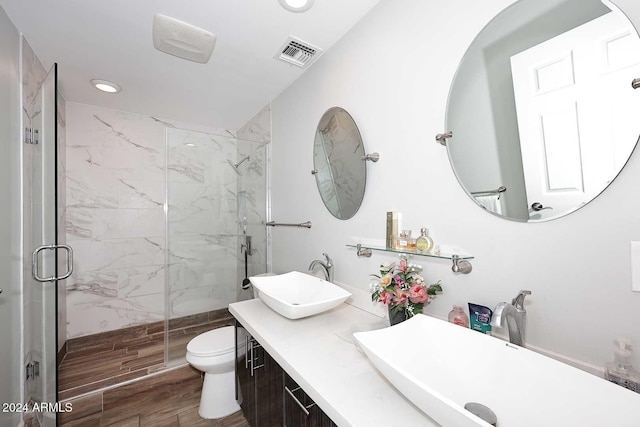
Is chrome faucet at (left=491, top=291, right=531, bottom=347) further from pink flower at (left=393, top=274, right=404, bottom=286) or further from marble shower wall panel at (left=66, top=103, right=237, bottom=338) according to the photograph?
marble shower wall panel at (left=66, top=103, right=237, bottom=338)

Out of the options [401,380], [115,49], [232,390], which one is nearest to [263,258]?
[232,390]

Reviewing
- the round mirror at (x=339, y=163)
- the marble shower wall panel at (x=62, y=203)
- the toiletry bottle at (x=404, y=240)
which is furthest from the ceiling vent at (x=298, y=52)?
the marble shower wall panel at (x=62, y=203)

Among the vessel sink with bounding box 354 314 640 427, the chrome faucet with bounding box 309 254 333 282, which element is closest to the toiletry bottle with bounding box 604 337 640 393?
→ the vessel sink with bounding box 354 314 640 427

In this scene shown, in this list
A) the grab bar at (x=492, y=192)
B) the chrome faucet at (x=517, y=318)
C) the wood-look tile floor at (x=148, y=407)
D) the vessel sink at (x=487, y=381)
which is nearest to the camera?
the vessel sink at (x=487, y=381)

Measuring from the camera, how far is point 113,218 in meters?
2.67

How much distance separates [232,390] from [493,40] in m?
2.31

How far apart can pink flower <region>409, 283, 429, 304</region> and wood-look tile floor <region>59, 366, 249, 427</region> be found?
1.44 meters

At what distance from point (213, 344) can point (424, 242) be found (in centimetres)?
155

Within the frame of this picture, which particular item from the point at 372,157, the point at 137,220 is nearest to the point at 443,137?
the point at 372,157

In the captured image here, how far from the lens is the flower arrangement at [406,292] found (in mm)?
1011

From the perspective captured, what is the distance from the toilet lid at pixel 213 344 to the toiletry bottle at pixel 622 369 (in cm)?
170

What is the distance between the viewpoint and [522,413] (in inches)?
25.1

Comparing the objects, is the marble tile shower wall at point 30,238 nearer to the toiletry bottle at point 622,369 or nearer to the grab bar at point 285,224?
the grab bar at point 285,224

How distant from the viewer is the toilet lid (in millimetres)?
1698
